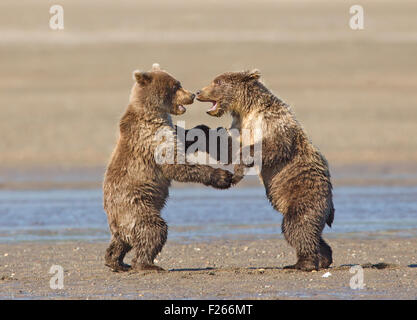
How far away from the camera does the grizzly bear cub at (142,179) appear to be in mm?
8586

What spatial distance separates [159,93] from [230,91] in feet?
2.43

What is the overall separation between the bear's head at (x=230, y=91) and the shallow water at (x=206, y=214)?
2717 mm

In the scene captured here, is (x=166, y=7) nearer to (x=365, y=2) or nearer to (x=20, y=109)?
(x=365, y=2)

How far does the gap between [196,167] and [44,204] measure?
622cm

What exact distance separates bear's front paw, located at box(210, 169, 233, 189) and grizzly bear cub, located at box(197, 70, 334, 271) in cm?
9

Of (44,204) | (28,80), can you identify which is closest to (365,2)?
(28,80)

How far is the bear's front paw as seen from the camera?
340 inches

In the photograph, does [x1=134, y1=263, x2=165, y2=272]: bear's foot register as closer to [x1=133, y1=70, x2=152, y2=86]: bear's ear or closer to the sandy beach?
the sandy beach

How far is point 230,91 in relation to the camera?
30.1 feet
